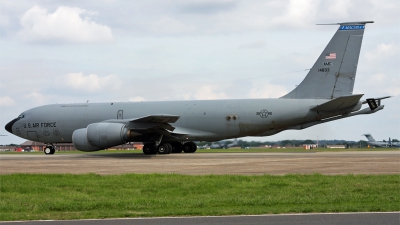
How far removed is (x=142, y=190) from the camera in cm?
1415

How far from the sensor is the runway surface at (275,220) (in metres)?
8.56

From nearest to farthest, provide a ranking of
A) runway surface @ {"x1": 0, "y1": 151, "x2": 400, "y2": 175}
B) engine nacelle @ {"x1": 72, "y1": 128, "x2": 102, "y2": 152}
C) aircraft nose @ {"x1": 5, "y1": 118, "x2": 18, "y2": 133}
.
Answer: runway surface @ {"x1": 0, "y1": 151, "x2": 400, "y2": 175} < engine nacelle @ {"x1": 72, "y1": 128, "x2": 102, "y2": 152} < aircraft nose @ {"x1": 5, "y1": 118, "x2": 18, "y2": 133}

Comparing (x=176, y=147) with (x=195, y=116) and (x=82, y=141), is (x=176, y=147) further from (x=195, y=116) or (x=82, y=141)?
(x=82, y=141)

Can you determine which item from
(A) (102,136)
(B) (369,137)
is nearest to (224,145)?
(A) (102,136)

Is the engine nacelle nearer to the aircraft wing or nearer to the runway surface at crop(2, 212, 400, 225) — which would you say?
the aircraft wing

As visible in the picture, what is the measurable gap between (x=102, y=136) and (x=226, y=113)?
8.42m

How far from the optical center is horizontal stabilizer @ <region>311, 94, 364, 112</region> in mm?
31783

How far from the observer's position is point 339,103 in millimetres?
32500

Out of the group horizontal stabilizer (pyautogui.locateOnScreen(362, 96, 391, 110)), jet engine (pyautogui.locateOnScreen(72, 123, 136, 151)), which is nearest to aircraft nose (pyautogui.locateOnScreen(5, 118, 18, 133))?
jet engine (pyautogui.locateOnScreen(72, 123, 136, 151))

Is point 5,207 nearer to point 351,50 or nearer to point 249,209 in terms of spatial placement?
point 249,209

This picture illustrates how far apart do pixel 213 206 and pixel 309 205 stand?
198 cm

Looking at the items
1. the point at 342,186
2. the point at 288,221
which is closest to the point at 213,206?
the point at 288,221

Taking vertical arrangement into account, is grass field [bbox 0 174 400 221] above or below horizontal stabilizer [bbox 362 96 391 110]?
below

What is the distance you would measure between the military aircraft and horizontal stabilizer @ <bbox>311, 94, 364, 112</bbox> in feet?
0.19
